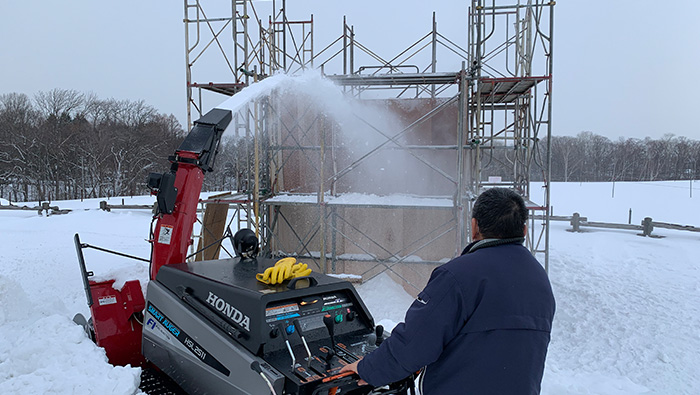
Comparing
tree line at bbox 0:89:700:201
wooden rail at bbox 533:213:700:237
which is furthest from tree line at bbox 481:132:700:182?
wooden rail at bbox 533:213:700:237

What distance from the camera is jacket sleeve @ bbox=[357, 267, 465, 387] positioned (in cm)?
205

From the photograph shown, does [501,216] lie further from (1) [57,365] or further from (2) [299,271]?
(1) [57,365]

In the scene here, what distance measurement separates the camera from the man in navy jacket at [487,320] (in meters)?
2.04

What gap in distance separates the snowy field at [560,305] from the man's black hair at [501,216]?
2.80 m

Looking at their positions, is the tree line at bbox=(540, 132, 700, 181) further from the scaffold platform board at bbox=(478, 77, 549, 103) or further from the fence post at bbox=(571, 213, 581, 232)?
the scaffold platform board at bbox=(478, 77, 549, 103)

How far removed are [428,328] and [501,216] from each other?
1.99ft

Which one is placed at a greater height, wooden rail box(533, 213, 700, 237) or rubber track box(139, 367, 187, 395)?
rubber track box(139, 367, 187, 395)

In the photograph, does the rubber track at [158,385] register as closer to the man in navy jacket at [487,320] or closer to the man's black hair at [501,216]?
the man in navy jacket at [487,320]

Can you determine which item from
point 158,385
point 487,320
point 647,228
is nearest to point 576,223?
point 647,228

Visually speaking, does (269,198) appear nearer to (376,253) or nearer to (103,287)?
(376,253)

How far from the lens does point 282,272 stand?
323 centimetres

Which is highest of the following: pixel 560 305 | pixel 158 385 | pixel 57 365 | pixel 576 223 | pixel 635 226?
pixel 57 365

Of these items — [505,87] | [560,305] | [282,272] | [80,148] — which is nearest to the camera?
[282,272]

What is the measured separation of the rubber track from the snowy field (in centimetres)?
20
